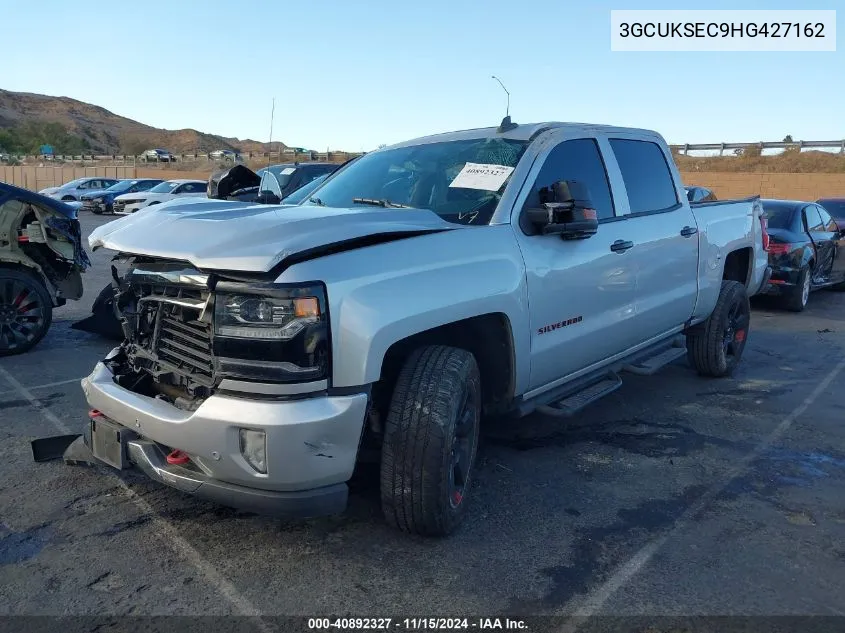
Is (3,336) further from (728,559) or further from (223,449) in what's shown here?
(728,559)

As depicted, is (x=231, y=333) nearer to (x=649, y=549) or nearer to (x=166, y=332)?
(x=166, y=332)

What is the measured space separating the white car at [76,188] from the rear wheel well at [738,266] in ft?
93.7

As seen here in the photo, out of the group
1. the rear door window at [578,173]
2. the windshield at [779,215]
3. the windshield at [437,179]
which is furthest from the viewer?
the windshield at [779,215]

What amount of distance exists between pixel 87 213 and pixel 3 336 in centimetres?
2619

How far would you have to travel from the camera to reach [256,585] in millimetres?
2914

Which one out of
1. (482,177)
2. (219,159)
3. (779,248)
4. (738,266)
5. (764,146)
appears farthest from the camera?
(219,159)

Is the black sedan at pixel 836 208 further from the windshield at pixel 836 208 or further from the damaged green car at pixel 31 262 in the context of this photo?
the damaged green car at pixel 31 262

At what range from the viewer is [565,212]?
3744mm

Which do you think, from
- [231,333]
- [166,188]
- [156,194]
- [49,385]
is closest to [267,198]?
[231,333]

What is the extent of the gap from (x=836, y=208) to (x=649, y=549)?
12967 mm

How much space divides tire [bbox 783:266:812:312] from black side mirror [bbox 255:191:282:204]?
770 centimetres

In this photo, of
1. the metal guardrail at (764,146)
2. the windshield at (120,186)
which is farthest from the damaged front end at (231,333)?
the metal guardrail at (764,146)

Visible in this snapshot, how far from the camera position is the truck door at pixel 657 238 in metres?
4.74

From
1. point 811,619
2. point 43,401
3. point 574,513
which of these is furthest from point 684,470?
point 43,401
